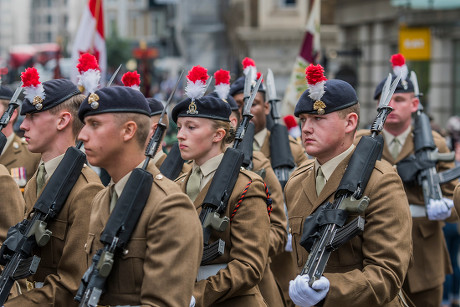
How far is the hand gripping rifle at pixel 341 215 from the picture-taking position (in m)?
4.60

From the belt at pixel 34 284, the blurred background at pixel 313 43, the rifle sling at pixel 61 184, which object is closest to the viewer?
the rifle sling at pixel 61 184

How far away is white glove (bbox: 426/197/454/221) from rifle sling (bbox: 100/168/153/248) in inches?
149

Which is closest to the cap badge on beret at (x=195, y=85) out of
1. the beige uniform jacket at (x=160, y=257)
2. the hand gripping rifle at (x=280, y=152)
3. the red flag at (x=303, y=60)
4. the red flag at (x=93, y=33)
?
the beige uniform jacket at (x=160, y=257)

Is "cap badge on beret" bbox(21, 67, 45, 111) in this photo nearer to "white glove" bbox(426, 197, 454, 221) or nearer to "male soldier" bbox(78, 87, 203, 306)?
"male soldier" bbox(78, 87, 203, 306)

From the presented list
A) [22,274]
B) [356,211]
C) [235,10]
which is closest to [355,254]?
[356,211]

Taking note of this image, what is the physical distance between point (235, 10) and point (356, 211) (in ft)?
122

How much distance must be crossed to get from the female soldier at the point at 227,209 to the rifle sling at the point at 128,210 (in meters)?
1.09

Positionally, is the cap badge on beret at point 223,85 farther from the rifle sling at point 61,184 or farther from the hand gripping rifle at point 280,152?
the rifle sling at point 61,184

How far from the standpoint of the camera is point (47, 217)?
15.5ft

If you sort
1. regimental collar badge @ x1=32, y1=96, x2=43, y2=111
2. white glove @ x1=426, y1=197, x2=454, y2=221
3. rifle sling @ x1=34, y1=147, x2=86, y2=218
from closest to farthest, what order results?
rifle sling @ x1=34, y1=147, x2=86, y2=218 < regimental collar badge @ x1=32, y1=96, x2=43, y2=111 < white glove @ x1=426, y1=197, x2=454, y2=221

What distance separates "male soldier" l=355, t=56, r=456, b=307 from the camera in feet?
23.8

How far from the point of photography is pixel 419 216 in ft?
24.6

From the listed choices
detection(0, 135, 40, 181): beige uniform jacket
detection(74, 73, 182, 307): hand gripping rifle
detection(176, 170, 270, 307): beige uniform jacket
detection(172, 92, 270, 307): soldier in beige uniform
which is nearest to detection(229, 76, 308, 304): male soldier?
detection(0, 135, 40, 181): beige uniform jacket

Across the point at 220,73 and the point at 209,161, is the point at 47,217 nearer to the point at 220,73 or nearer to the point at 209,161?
the point at 209,161
